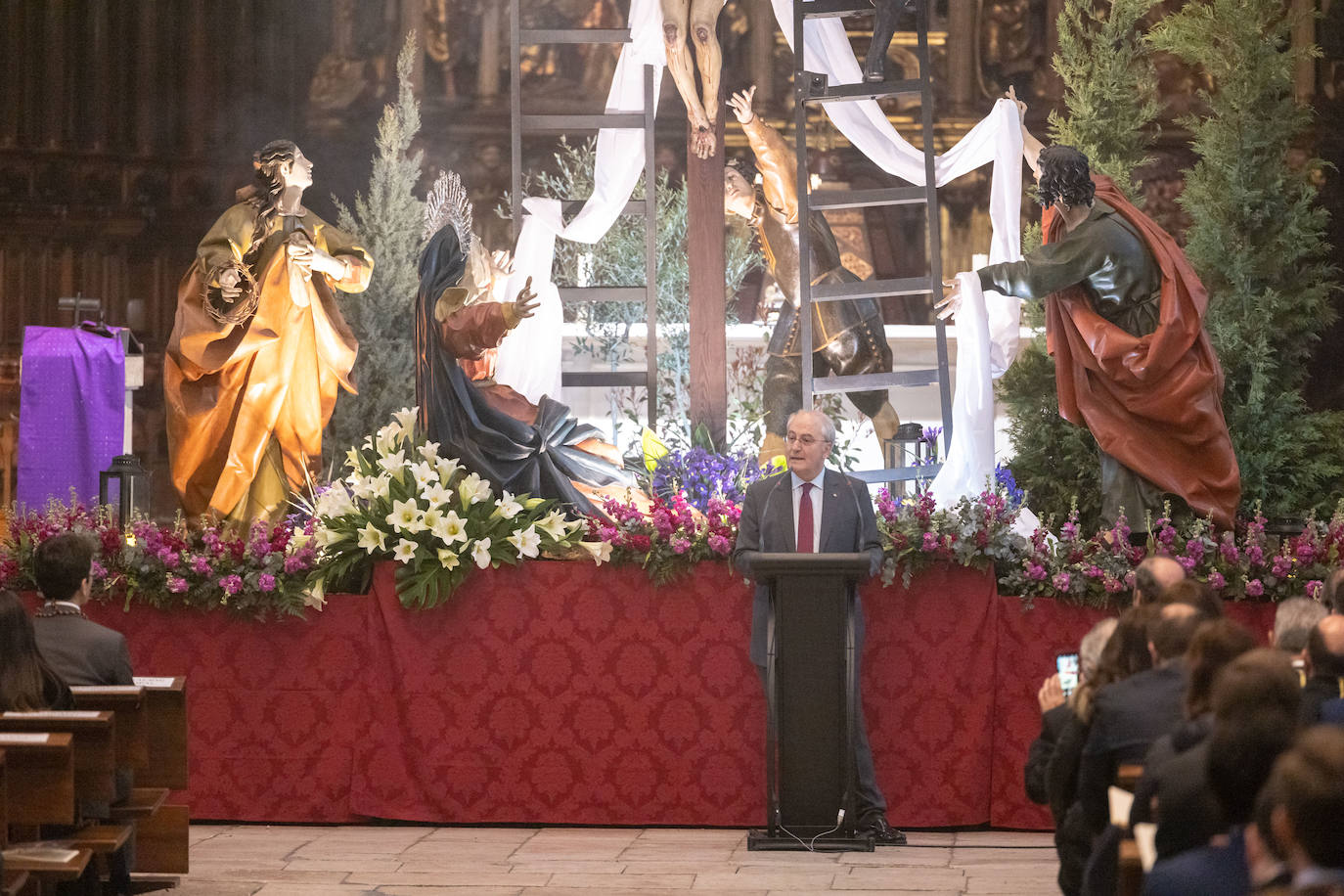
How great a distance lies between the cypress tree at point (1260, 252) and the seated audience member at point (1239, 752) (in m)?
4.89

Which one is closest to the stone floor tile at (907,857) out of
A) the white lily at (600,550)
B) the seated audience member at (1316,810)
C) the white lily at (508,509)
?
the white lily at (600,550)

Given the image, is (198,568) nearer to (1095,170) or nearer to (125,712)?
(125,712)

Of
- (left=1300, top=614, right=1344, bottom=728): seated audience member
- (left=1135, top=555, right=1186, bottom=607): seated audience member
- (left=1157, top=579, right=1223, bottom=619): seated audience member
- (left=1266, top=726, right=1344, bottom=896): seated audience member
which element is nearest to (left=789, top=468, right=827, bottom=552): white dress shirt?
(left=1135, top=555, right=1186, bottom=607): seated audience member

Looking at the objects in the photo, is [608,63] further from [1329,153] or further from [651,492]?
[651,492]

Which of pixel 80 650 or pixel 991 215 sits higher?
pixel 991 215

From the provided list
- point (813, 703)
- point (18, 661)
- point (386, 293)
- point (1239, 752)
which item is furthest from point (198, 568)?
point (386, 293)

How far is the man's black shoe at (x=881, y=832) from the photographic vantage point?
20.3 feet

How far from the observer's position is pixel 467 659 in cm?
664

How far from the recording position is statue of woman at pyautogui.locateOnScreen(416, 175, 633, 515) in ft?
22.8

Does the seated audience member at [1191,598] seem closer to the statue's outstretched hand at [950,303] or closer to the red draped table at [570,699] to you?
the red draped table at [570,699]

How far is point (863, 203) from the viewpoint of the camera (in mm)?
7535

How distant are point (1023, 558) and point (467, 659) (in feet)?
6.94

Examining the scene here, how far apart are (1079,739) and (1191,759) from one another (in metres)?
0.98

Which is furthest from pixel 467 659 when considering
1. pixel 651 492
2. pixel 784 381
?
pixel 784 381
